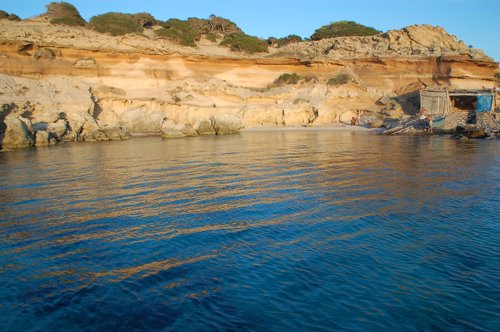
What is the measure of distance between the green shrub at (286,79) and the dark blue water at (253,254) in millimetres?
29094

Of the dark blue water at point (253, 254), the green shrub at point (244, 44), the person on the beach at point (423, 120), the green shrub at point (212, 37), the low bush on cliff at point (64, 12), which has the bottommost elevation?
the dark blue water at point (253, 254)

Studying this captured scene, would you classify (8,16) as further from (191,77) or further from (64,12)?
(191,77)

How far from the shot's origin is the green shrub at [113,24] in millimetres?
40719

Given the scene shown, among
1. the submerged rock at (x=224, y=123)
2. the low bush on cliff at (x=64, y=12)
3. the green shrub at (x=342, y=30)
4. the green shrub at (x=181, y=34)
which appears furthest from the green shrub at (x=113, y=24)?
the green shrub at (x=342, y=30)

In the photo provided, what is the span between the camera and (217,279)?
4.59 meters

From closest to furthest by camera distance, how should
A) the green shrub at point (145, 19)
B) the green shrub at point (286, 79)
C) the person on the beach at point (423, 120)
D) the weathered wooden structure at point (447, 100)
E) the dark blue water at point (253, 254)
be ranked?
1. the dark blue water at point (253, 254)
2. the person on the beach at point (423, 120)
3. the weathered wooden structure at point (447, 100)
4. the green shrub at point (286, 79)
5. the green shrub at point (145, 19)

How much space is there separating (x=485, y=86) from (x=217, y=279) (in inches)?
1631

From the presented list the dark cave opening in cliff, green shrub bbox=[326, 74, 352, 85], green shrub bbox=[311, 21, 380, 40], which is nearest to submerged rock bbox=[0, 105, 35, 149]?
green shrub bbox=[326, 74, 352, 85]

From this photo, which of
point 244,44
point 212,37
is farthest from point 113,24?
point 244,44

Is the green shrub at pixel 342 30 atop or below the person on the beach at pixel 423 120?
atop

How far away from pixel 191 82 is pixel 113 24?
14.0 m

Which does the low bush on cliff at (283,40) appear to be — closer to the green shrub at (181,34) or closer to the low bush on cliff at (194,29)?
the low bush on cliff at (194,29)

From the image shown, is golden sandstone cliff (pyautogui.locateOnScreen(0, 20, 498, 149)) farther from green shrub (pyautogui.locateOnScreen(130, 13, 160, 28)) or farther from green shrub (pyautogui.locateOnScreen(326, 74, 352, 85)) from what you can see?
→ green shrub (pyautogui.locateOnScreen(130, 13, 160, 28))

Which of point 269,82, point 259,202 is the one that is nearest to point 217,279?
point 259,202
